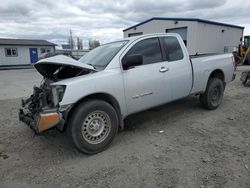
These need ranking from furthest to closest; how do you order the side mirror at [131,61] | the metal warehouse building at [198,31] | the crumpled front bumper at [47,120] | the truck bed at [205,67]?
the metal warehouse building at [198,31] → the truck bed at [205,67] → the side mirror at [131,61] → the crumpled front bumper at [47,120]

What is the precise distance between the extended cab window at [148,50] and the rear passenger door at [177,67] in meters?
0.21

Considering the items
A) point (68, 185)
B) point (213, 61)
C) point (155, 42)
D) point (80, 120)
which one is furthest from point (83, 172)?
point (213, 61)

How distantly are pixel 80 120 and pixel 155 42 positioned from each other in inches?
91.8

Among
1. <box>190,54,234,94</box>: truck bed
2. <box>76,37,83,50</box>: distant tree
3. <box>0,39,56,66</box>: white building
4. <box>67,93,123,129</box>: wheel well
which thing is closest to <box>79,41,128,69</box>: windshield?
<box>67,93,123,129</box>: wheel well

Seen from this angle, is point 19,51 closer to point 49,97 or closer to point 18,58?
point 18,58

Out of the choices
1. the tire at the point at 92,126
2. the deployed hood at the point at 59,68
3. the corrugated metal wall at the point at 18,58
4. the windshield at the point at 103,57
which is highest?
the corrugated metal wall at the point at 18,58

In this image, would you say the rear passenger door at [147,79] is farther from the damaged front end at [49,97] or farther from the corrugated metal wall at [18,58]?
the corrugated metal wall at [18,58]

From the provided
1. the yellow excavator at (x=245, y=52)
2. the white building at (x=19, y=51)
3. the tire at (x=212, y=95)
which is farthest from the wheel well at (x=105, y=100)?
the white building at (x=19, y=51)

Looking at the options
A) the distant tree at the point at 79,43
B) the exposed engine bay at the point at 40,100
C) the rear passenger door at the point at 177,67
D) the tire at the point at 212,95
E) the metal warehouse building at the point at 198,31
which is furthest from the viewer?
the distant tree at the point at 79,43

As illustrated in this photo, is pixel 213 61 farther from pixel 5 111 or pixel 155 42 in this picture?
pixel 5 111

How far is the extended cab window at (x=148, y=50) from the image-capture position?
4246 mm

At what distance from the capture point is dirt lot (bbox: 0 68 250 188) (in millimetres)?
2951

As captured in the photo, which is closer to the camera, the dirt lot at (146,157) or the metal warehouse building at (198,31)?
the dirt lot at (146,157)

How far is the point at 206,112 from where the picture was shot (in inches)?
222
